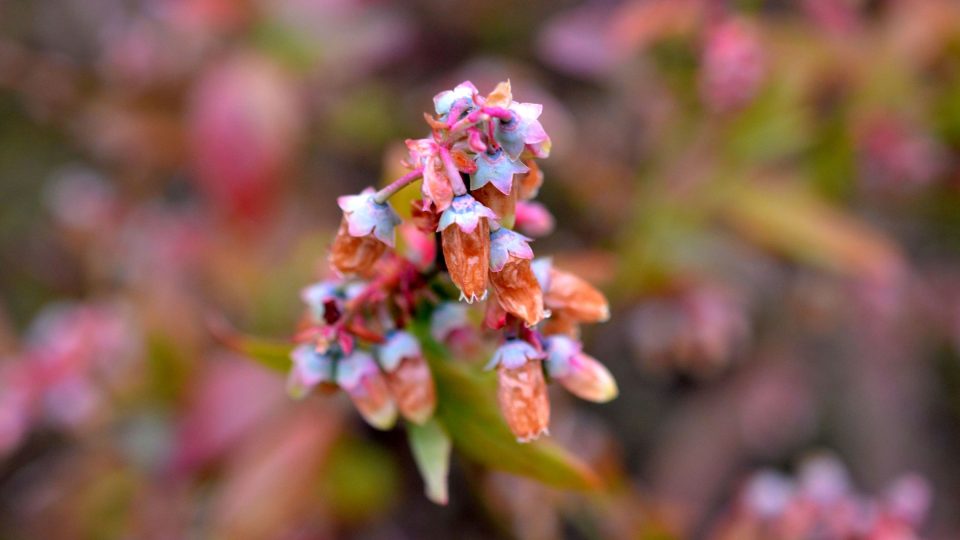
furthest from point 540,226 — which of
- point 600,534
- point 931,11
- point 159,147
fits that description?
point 159,147

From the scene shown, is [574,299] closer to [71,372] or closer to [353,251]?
[353,251]

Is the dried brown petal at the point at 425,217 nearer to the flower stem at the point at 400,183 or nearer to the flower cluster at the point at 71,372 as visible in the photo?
the flower stem at the point at 400,183

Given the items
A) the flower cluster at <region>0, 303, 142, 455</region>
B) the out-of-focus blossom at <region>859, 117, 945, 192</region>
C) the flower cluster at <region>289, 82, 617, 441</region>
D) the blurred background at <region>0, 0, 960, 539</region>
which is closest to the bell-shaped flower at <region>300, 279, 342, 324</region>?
the flower cluster at <region>289, 82, 617, 441</region>

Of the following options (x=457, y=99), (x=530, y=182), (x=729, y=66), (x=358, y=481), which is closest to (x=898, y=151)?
(x=729, y=66)

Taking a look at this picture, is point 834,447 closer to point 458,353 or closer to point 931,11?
point 931,11

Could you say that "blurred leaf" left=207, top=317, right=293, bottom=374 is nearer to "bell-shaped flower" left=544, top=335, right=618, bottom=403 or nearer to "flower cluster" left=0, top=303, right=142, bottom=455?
"bell-shaped flower" left=544, top=335, right=618, bottom=403

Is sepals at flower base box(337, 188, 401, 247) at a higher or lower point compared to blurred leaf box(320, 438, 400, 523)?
lower

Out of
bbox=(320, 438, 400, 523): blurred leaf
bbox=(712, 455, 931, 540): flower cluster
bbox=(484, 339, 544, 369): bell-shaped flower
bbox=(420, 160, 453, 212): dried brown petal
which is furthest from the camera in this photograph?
bbox=(320, 438, 400, 523): blurred leaf

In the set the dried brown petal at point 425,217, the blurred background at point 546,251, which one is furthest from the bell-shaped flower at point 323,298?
the blurred background at point 546,251
